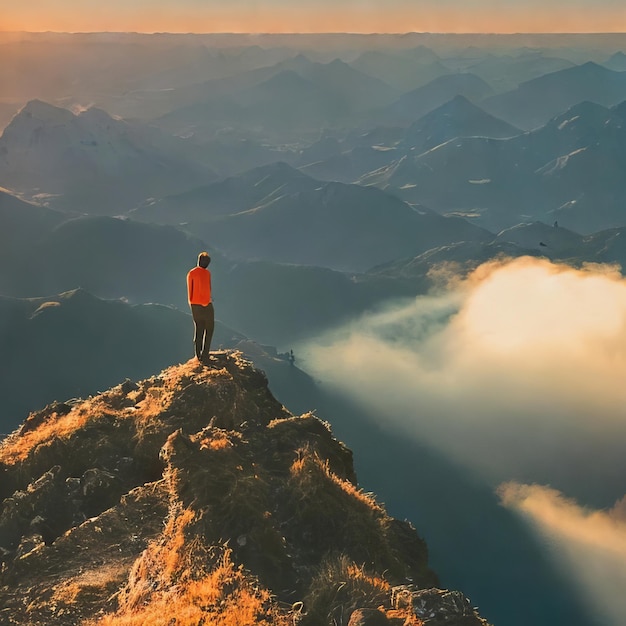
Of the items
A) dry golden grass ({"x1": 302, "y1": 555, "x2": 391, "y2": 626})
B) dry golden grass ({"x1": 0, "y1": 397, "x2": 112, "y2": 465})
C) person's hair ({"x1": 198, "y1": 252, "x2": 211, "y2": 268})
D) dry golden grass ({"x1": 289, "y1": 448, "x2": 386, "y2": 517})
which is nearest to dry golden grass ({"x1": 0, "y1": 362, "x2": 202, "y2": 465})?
dry golden grass ({"x1": 0, "y1": 397, "x2": 112, "y2": 465})

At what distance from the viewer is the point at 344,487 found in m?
18.8

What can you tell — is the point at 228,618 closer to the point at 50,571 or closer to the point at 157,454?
the point at 50,571

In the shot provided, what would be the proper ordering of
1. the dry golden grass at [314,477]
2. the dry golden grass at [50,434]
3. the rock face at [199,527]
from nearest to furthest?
the rock face at [199,527] < the dry golden grass at [314,477] < the dry golden grass at [50,434]

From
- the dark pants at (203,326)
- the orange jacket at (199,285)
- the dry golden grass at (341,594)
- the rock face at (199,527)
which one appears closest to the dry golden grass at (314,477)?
the rock face at (199,527)

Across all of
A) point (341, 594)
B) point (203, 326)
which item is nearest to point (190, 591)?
point (341, 594)

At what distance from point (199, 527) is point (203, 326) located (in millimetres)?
12540

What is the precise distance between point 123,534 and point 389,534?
30.6ft

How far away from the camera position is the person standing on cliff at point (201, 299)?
25094 millimetres

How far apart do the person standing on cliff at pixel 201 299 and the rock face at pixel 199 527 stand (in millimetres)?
1924

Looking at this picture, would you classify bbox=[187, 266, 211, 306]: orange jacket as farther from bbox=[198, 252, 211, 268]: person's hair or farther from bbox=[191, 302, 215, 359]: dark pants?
bbox=[191, 302, 215, 359]: dark pants

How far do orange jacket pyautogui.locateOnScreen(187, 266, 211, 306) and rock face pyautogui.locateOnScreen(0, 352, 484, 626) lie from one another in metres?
3.28

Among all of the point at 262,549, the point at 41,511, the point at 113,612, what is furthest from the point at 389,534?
the point at 41,511

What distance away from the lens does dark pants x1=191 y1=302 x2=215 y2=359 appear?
25.8 meters

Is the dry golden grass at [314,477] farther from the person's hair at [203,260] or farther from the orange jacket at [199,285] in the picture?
the person's hair at [203,260]
